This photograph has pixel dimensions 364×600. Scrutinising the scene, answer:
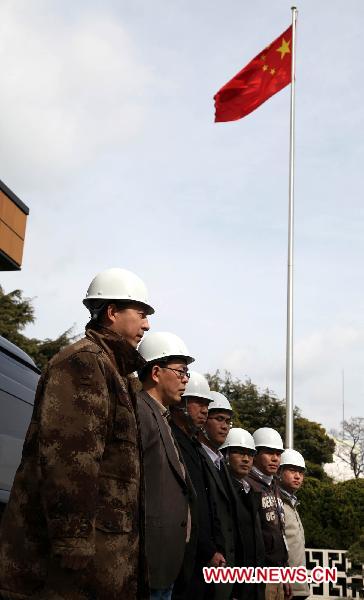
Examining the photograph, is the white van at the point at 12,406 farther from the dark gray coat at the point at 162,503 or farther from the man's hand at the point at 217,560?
the man's hand at the point at 217,560

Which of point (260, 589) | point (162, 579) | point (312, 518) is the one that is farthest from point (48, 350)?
point (162, 579)

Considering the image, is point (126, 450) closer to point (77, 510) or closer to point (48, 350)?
point (77, 510)

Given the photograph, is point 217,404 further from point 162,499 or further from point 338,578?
point 338,578

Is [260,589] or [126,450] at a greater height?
[126,450]

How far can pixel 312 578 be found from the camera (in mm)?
13992

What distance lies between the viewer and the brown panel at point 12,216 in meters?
14.7

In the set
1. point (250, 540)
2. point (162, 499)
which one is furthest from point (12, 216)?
point (162, 499)

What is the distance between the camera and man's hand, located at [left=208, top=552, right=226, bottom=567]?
4.67m

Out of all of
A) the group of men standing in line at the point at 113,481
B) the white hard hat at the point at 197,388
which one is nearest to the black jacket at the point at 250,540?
the group of men standing in line at the point at 113,481

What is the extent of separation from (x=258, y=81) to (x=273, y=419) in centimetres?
2117

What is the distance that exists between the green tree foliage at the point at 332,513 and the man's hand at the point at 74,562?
50.0 feet

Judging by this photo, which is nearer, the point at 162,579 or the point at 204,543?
the point at 162,579

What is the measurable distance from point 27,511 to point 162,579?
1470mm

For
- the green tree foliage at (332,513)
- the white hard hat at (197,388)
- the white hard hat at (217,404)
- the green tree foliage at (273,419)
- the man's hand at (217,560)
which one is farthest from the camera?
the green tree foliage at (273,419)
